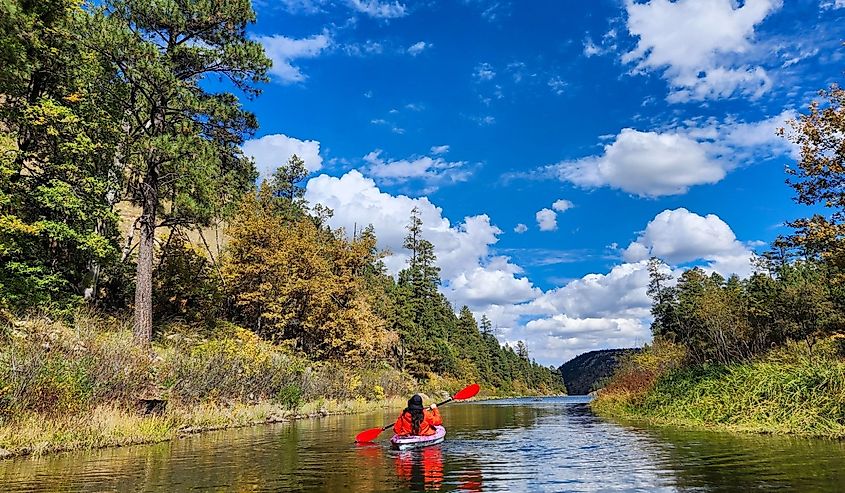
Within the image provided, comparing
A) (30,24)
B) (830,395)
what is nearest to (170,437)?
(30,24)

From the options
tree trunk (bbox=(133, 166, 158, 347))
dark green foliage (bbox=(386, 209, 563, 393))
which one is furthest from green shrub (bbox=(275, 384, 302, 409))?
dark green foliage (bbox=(386, 209, 563, 393))

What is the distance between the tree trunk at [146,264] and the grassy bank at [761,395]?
21759mm

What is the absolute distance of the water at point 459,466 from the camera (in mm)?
10000

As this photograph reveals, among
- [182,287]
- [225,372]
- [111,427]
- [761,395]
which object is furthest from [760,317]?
[111,427]

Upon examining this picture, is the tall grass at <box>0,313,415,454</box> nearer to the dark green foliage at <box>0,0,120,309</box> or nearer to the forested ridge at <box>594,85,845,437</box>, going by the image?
the dark green foliage at <box>0,0,120,309</box>

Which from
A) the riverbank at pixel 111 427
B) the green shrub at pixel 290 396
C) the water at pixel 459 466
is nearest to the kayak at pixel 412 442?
the water at pixel 459 466

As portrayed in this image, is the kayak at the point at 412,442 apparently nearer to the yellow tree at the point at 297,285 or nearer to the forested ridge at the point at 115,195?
the forested ridge at the point at 115,195

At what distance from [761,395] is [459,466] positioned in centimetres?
1219

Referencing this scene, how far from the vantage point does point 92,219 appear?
25.2m

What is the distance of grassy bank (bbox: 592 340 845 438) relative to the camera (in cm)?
1656

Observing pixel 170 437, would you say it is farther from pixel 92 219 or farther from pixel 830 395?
pixel 830 395

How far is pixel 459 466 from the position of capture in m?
12.8

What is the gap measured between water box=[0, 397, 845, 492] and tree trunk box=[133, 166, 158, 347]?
8.25 meters

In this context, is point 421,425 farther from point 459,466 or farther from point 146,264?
point 146,264
